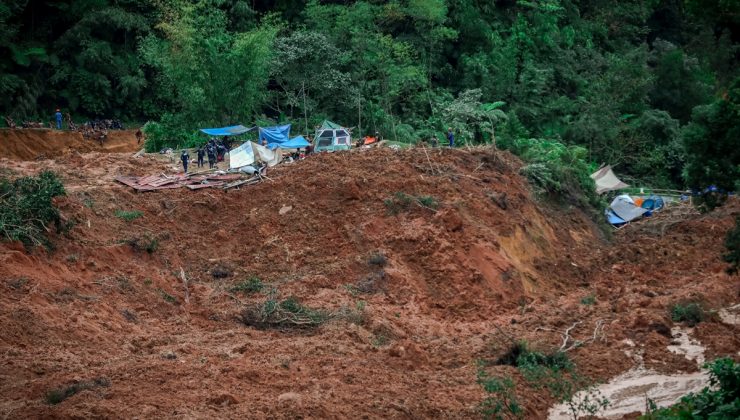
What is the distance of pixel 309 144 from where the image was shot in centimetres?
3309

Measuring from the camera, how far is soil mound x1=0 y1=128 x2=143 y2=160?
37.0 m

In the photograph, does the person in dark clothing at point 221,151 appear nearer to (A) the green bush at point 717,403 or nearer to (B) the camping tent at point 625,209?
(B) the camping tent at point 625,209

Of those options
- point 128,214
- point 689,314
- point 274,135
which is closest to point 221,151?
point 274,135

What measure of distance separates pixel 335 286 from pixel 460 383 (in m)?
5.57

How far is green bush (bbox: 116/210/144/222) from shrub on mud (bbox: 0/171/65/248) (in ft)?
6.75

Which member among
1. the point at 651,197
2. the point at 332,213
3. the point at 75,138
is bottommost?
the point at 651,197

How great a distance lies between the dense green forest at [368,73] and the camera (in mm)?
37594

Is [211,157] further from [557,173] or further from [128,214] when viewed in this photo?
[557,173]

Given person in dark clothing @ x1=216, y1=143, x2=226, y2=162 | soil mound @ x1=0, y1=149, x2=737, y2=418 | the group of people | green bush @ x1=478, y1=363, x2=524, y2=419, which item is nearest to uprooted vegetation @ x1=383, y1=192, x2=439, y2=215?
soil mound @ x1=0, y1=149, x2=737, y2=418

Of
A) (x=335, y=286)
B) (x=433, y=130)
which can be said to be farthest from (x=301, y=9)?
(x=335, y=286)

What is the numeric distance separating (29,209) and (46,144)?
14.8m

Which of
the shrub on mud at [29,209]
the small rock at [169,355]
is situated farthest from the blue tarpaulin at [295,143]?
the small rock at [169,355]

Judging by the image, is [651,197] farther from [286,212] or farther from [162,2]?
[162,2]

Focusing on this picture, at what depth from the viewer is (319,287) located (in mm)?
24469
